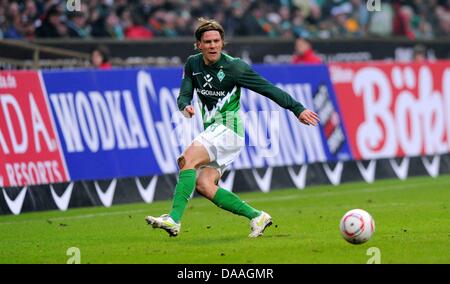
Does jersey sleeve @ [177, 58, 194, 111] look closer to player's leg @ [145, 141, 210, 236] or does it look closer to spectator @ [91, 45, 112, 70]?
player's leg @ [145, 141, 210, 236]

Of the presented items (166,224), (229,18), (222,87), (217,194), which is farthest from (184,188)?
(229,18)

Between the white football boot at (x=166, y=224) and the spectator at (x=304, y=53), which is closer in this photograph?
the white football boot at (x=166, y=224)

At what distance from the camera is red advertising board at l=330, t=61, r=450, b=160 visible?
22016mm

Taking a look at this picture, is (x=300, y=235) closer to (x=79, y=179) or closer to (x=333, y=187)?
(x=79, y=179)

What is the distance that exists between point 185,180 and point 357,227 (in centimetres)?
195

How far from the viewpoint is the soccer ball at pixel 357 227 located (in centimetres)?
1188

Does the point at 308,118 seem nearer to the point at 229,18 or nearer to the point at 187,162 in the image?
the point at 187,162

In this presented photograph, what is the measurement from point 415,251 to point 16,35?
1484cm

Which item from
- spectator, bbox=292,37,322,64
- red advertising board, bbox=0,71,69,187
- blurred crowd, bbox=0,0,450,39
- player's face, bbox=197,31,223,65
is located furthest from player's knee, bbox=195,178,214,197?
spectator, bbox=292,37,322,64

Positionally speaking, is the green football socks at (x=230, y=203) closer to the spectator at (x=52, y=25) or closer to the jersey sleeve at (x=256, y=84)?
the jersey sleeve at (x=256, y=84)

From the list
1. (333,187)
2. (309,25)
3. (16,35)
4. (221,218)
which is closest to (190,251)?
(221,218)

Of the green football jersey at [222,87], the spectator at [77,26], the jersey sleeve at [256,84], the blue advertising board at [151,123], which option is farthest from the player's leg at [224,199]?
the spectator at [77,26]

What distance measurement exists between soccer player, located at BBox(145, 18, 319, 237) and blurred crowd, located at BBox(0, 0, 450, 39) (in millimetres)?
5737
